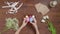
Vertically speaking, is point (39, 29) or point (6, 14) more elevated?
point (6, 14)

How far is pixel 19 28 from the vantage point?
4.41ft

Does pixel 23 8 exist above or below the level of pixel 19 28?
above

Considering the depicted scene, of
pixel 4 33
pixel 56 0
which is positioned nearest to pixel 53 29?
pixel 56 0

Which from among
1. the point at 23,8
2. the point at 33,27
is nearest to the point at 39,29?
the point at 33,27

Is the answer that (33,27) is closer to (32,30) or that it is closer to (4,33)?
(32,30)

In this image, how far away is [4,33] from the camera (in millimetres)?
1338

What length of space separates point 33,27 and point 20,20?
0.10m

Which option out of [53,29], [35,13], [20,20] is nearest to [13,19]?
[20,20]

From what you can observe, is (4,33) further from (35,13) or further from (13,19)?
(35,13)

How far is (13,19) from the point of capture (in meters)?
1.38

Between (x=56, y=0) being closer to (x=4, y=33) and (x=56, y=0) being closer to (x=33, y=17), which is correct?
(x=33, y=17)

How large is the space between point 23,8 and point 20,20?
0.09 metres

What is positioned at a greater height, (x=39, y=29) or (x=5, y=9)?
(x=5, y=9)

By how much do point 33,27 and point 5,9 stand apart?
218 millimetres
